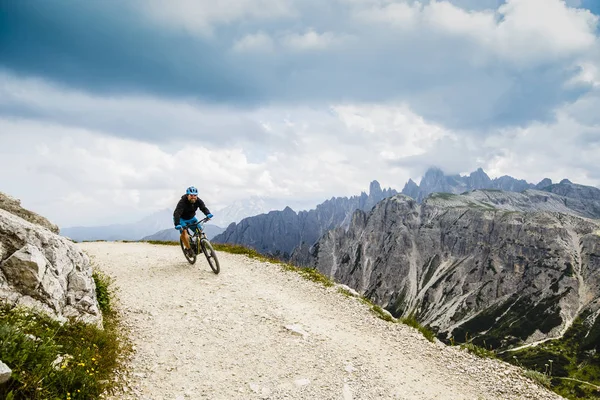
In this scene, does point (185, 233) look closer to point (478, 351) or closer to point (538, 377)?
point (478, 351)

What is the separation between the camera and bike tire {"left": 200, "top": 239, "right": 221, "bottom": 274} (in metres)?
15.6

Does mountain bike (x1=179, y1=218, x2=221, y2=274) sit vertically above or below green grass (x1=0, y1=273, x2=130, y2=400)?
above

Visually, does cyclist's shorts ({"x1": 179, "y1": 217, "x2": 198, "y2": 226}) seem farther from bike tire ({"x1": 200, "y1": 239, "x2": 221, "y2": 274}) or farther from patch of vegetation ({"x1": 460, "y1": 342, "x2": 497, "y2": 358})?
patch of vegetation ({"x1": 460, "y1": 342, "x2": 497, "y2": 358})

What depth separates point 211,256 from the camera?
16.0 m

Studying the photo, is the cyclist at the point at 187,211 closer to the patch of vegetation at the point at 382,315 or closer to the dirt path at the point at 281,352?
the dirt path at the point at 281,352

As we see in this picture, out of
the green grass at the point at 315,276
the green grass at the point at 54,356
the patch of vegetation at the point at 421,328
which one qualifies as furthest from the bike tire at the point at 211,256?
the patch of vegetation at the point at 421,328

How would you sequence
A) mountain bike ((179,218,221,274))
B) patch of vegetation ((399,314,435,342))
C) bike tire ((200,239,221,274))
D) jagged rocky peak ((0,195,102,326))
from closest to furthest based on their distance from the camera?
jagged rocky peak ((0,195,102,326)) < patch of vegetation ((399,314,435,342)) < bike tire ((200,239,221,274)) < mountain bike ((179,218,221,274))

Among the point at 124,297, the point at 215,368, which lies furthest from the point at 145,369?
the point at 124,297

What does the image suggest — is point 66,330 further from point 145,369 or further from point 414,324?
point 414,324

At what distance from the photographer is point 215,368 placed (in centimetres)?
810

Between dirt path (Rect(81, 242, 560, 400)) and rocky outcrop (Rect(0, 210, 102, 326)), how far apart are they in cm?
162

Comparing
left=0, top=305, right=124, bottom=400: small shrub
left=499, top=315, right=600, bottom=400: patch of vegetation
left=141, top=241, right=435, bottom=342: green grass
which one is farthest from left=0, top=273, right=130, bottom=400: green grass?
left=499, top=315, right=600, bottom=400: patch of vegetation

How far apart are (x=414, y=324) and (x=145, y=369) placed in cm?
889

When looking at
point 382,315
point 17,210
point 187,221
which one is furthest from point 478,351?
point 17,210
